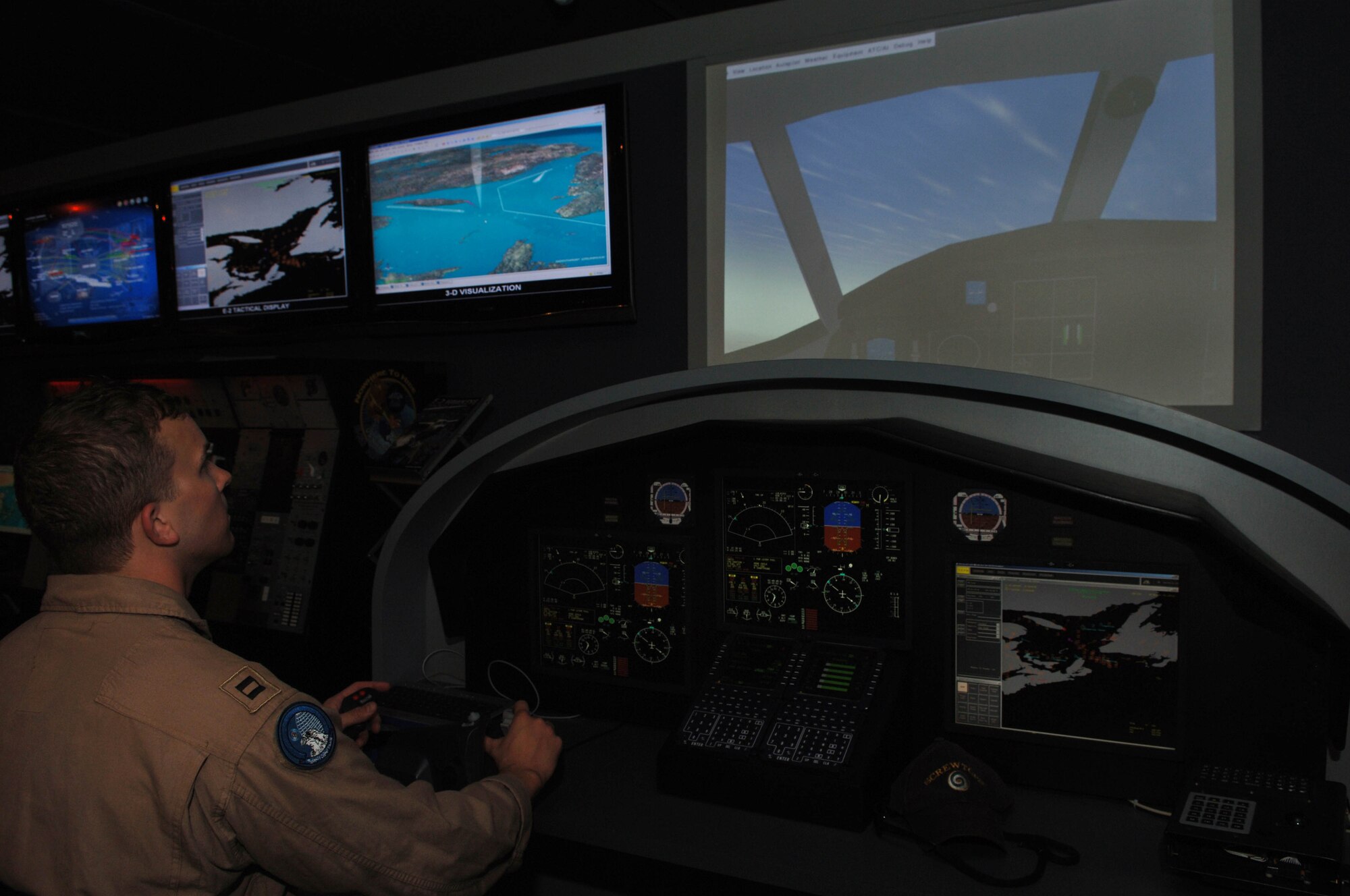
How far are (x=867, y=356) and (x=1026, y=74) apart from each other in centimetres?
63

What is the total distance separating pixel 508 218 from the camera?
2.18 metres

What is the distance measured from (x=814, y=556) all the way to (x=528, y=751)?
0.65 metres

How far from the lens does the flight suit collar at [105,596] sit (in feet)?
3.84

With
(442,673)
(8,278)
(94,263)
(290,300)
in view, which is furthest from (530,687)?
(8,278)

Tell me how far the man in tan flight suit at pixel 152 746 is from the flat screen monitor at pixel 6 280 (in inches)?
96.9

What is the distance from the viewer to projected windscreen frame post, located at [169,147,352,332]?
245 cm

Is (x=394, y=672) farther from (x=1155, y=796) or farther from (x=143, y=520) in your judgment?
(x=1155, y=796)

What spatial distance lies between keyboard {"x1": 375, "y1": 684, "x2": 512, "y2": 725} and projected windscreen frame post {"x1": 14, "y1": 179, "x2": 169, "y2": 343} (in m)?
1.77

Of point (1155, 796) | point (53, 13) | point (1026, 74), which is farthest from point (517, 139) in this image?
point (53, 13)

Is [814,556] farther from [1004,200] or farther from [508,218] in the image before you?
[508,218]

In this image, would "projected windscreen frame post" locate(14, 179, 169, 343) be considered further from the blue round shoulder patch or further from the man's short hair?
the blue round shoulder patch

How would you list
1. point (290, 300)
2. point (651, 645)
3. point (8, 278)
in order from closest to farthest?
point (651, 645)
point (290, 300)
point (8, 278)

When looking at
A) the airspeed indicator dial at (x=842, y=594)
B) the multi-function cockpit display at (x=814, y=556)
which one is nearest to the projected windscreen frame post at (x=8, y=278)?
the multi-function cockpit display at (x=814, y=556)

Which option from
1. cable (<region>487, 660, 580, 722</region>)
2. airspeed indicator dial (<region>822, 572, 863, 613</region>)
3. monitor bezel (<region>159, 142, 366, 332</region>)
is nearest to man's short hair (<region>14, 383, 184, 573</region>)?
cable (<region>487, 660, 580, 722</region>)
